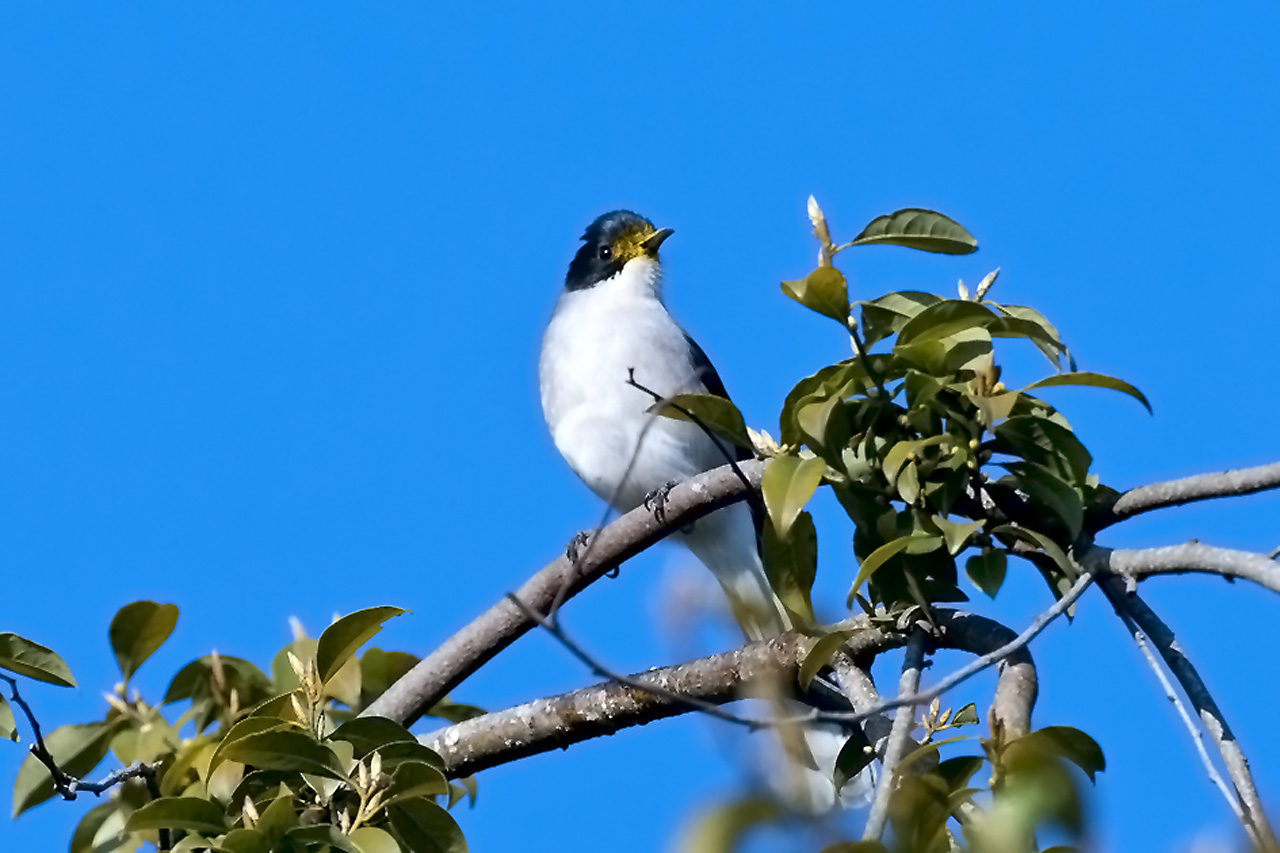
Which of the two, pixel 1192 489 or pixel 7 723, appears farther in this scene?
pixel 7 723

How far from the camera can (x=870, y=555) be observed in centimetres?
296

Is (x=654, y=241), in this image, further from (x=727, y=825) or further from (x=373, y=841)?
(x=727, y=825)

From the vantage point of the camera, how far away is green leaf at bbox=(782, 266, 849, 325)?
2904mm

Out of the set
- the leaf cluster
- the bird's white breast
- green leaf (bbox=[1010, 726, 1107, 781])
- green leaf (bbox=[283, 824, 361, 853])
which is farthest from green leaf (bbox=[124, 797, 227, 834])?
the bird's white breast

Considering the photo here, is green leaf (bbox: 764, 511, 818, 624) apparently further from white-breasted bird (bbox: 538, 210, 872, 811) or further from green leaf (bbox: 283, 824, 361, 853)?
white-breasted bird (bbox: 538, 210, 872, 811)

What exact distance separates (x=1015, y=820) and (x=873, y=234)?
1.45 meters

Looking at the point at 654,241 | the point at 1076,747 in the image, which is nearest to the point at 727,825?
the point at 1076,747

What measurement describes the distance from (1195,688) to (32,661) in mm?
2438

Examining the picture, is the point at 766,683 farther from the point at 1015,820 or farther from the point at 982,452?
the point at 982,452

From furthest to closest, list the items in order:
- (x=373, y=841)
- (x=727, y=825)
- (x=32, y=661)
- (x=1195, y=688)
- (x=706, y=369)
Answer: (x=706, y=369), (x=32, y=661), (x=373, y=841), (x=1195, y=688), (x=727, y=825)

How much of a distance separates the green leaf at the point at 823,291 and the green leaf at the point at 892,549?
0.43 m

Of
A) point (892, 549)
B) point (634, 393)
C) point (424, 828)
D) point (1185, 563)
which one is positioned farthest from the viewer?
point (634, 393)

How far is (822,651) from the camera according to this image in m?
3.13

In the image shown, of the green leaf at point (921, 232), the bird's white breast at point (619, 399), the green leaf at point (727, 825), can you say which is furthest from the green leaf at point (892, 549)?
the bird's white breast at point (619, 399)
